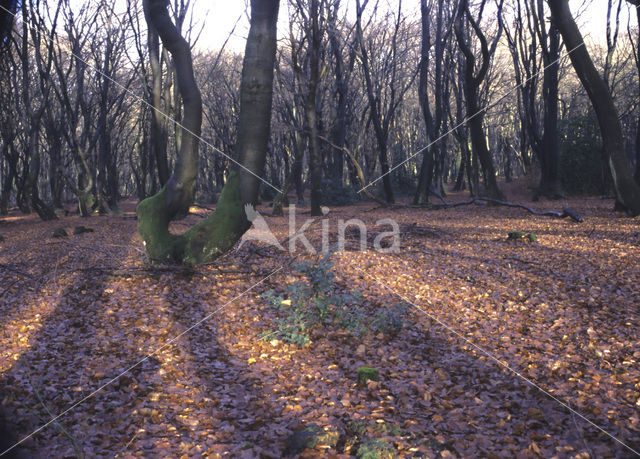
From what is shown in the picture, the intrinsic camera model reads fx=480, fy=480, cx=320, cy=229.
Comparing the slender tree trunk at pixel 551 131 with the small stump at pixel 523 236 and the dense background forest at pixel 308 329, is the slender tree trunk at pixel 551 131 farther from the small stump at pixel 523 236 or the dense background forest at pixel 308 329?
the small stump at pixel 523 236

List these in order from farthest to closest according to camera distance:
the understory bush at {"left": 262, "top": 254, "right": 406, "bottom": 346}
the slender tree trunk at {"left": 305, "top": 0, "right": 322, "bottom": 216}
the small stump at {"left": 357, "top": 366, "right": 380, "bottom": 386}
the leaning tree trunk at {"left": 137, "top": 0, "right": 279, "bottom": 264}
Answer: the slender tree trunk at {"left": 305, "top": 0, "right": 322, "bottom": 216} → the leaning tree trunk at {"left": 137, "top": 0, "right": 279, "bottom": 264} → the understory bush at {"left": 262, "top": 254, "right": 406, "bottom": 346} → the small stump at {"left": 357, "top": 366, "right": 380, "bottom": 386}

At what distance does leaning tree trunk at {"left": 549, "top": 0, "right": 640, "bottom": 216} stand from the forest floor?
2811mm

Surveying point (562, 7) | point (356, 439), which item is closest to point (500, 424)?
point (356, 439)

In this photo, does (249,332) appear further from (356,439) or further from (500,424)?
(500,424)

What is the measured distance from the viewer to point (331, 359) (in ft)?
13.7

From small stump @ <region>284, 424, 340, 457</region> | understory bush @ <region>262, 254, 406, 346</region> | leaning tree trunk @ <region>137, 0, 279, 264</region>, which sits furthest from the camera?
leaning tree trunk @ <region>137, 0, 279, 264</region>

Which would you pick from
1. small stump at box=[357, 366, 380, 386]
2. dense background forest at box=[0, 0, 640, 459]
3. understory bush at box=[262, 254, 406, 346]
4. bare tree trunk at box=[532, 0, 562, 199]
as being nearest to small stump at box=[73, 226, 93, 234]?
dense background forest at box=[0, 0, 640, 459]

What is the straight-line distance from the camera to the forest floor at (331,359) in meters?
2.86

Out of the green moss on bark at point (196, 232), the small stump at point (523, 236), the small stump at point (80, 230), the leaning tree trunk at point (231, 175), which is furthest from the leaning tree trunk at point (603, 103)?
the small stump at point (80, 230)

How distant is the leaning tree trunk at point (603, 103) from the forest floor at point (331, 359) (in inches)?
111

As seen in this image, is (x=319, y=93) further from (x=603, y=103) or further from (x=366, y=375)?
(x=366, y=375)

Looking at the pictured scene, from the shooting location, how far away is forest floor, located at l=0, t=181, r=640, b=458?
286cm

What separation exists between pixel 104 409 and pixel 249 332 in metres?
1.77

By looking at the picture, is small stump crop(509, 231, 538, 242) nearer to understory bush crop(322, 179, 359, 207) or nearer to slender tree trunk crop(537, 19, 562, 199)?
slender tree trunk crop(537, 19, 562, 199)
